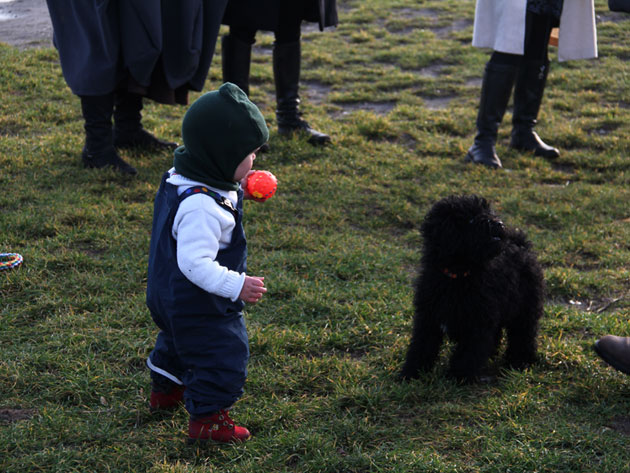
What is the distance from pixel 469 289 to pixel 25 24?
9123 mm

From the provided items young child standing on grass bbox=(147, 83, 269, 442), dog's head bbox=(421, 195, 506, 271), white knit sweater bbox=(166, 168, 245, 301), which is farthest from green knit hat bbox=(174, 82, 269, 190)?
dog's head bbox=(421, 195, 506, 271)

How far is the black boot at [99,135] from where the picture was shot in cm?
544

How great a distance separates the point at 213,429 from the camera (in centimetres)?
277

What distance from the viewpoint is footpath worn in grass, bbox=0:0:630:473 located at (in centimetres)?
277

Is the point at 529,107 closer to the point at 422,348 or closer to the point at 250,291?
the point at 422,348

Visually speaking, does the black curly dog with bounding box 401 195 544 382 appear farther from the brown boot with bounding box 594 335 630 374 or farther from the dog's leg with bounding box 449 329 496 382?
the brown boot with bounding box 594 335 630 374

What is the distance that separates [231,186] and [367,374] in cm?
120

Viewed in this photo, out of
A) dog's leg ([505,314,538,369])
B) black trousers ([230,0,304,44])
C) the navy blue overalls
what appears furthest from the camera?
black trousers ([230,0,304,44])

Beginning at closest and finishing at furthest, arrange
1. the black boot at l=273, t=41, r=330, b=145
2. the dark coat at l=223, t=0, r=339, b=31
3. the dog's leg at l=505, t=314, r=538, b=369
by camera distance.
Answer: the dog's leg at l=505, t=314, r=538, b=369, the dark coat at l=223, t=0, r=339, b=31, the black boot at l=273, t=41, r=330, b=145

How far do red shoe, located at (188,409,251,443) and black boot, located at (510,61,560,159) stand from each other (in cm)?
460

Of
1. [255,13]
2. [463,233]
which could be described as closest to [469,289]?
[463,233]

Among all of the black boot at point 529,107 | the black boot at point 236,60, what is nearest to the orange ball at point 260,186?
the black boot at point 236,60

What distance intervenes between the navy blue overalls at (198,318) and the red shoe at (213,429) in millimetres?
40

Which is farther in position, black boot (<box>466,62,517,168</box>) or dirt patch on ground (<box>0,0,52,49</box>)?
dirt patch on ground (<box>0,0,52,49</box>)
